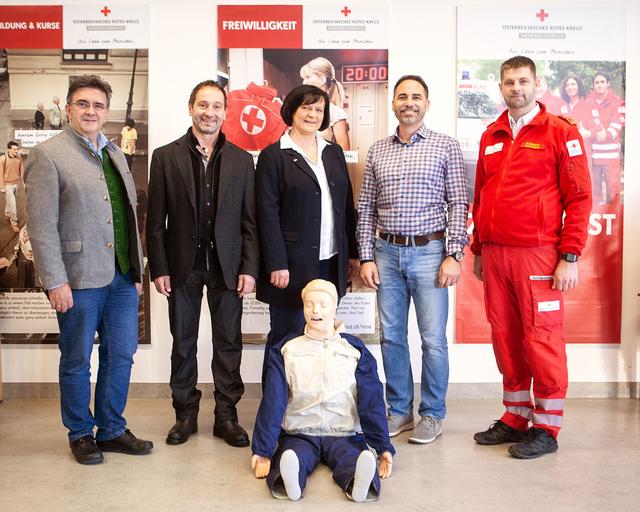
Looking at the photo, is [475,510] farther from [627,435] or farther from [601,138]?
[601,138]

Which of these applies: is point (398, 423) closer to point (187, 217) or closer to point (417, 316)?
point (417, 316)

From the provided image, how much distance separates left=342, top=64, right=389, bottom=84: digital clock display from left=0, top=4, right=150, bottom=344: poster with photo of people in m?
1.20

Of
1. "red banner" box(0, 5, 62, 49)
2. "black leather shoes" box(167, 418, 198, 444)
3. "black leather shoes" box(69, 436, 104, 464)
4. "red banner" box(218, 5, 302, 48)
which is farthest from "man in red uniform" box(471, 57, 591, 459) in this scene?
"red banner" box(0, 5, 62, 49)

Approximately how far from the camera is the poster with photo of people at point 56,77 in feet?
12.5

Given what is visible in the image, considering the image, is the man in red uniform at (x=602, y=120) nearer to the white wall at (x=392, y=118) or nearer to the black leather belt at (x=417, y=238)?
the white wall at (x=392, y=118)

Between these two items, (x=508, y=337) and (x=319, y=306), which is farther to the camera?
(x=508, y=337)

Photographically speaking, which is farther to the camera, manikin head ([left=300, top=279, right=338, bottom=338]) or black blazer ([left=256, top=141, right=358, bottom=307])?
black blazer ([left=256, top=141, right=358, bottom=307])

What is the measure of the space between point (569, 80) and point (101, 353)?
3065 mm

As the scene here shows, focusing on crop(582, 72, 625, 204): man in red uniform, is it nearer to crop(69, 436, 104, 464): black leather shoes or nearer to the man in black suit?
the man in black suit

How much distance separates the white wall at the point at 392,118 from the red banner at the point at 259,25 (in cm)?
6

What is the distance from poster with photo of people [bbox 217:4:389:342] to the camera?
12.5 feet

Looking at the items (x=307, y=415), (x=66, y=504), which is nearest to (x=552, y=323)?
(x=307, y=415)

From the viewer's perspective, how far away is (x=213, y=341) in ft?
10.2

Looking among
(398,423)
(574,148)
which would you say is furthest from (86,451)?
(574,148)
